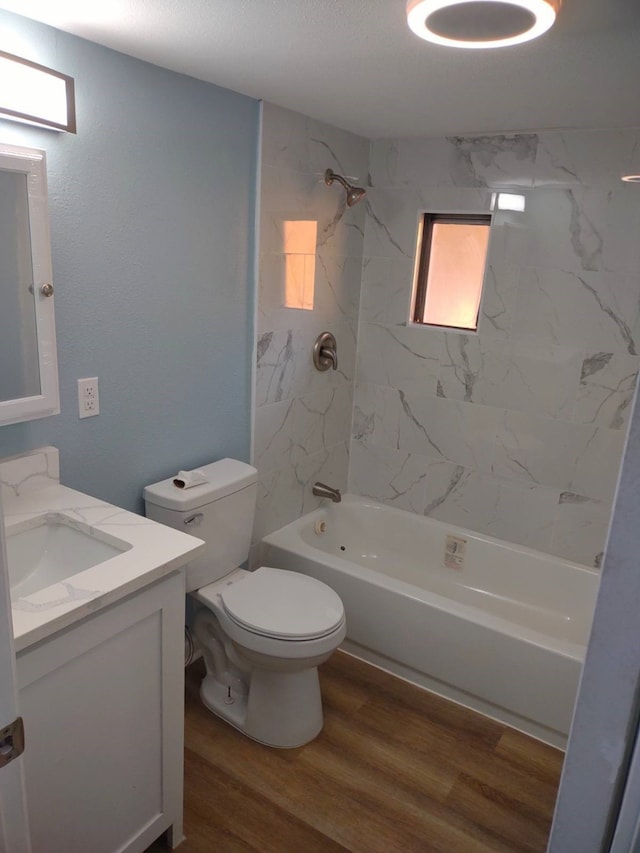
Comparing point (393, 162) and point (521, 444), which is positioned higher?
point (393, 162)

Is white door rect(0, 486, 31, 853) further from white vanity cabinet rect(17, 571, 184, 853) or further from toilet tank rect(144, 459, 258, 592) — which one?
toilet tank rect(144, 459, 258, 592)

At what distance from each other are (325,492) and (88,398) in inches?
57.6

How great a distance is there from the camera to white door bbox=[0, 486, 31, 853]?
0.79m

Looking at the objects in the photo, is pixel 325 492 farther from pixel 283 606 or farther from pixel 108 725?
pixel 108 725

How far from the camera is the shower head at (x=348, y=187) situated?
8.68 feet

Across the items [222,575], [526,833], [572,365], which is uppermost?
[572,365]

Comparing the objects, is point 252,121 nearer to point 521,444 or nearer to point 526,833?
point 521,444

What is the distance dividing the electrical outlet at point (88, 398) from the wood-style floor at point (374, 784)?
1.21 meters

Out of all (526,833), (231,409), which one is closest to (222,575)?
(231,409)

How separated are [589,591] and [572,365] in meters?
1.01

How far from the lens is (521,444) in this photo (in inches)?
111

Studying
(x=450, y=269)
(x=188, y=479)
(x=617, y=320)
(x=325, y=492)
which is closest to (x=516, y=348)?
(x=617, y=320)

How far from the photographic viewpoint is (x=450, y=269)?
296cm

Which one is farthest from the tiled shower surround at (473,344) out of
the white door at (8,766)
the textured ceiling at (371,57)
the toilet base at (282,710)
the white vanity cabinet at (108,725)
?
the white door at (8,766)
